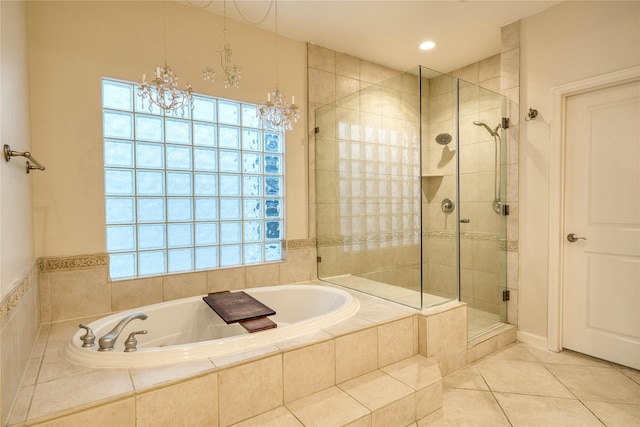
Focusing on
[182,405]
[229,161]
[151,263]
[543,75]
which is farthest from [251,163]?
[543,75]

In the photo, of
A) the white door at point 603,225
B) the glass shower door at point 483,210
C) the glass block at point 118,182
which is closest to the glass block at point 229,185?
the glass block at point 118,182

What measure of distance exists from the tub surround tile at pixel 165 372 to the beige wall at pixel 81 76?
1.09 m

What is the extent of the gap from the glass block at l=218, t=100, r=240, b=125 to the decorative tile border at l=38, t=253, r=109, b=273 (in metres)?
1.29

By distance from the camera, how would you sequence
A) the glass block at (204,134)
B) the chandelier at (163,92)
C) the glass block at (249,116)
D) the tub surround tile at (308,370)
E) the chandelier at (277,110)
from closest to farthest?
1. the tub surround tile at (308,370)
2. the chandelier at (163,92)
3. the chandelier at (277,110)
4. the glass block at (204,134)
5. the glass block at (249,116)

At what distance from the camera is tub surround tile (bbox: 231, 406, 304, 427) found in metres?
1.43

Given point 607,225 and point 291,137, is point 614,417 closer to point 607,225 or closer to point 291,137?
point 607,225

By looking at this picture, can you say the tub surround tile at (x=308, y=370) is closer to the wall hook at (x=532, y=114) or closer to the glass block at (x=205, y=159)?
the glass block at (x=205, y=159)

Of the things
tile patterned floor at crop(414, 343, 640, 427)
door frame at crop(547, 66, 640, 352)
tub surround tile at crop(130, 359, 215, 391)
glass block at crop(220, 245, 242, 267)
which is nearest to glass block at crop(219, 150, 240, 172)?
glass block at crop(220, 245, 242, 267)

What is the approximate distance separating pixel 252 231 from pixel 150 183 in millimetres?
851

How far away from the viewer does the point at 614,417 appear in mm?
1736

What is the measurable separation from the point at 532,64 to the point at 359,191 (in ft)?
5.46

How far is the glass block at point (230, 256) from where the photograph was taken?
8.59 feet

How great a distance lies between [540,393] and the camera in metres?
1.96

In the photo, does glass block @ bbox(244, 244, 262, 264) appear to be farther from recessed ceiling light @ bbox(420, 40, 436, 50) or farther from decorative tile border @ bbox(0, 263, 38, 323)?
recessed ceiling light @ bbox(420, 40, 436, 50)
